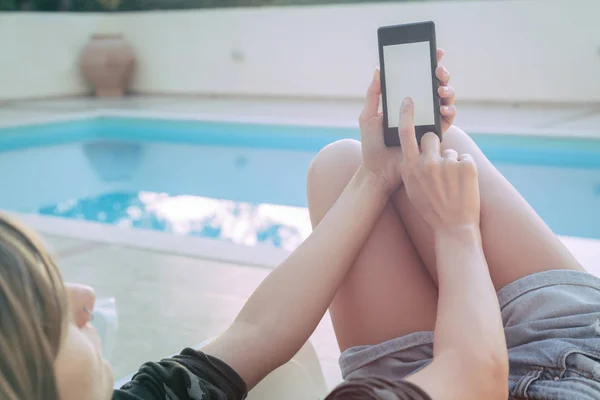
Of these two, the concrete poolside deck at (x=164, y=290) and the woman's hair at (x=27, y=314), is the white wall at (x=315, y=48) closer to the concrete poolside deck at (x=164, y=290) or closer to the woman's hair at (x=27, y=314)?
the concrete poolside deck at (x=164, y=290)

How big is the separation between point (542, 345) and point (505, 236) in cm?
20

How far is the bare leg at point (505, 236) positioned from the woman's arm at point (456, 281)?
0.30 ft

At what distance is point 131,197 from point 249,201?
82cm

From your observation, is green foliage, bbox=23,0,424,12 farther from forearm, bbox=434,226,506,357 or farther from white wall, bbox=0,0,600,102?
forearm, bbox=434,226,506,357

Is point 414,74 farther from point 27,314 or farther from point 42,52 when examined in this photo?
point 42,52

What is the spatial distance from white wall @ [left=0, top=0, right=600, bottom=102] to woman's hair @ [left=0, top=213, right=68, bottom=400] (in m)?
6.35

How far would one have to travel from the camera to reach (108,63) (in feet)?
27.9

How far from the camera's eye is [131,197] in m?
4.55

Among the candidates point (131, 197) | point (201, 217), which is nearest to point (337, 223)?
point (201, 217)

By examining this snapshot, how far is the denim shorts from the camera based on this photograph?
88 centimetres

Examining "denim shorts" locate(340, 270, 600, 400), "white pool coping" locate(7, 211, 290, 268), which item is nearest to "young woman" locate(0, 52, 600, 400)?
"denim shorts" locate(340, 270, 600, 400)

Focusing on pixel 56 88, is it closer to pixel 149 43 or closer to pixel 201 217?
pixel 149 43

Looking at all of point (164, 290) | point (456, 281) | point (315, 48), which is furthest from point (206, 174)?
point (456, 281)

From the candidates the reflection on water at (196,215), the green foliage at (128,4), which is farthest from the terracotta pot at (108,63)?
the reflection on water at (196,215)
